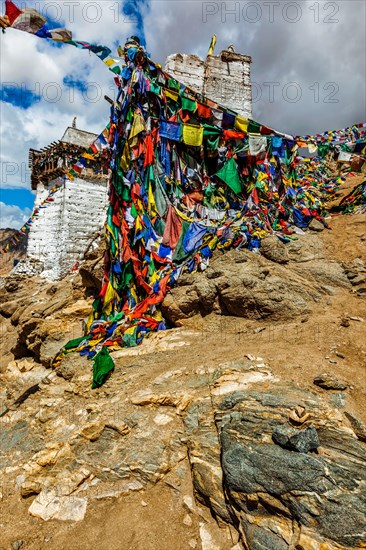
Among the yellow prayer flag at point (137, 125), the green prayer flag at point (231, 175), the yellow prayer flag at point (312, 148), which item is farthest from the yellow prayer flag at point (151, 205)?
the yellow prayer flag at point (312, 148)

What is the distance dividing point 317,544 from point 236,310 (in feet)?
16.0

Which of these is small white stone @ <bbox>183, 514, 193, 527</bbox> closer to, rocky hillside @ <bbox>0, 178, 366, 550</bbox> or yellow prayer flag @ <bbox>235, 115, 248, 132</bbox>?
rocky hillside @ <bbox>0, 178, 366, 550</bbox>

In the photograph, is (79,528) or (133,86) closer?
(79,528)

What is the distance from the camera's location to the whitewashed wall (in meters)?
19.8

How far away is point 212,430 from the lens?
413 centimetres

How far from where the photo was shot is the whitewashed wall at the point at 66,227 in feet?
65.1

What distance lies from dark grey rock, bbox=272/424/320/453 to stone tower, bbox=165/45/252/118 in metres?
17.4

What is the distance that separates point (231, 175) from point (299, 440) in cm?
901

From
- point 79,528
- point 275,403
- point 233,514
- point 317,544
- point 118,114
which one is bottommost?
point 79,528

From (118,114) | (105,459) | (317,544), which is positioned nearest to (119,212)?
(118,114)

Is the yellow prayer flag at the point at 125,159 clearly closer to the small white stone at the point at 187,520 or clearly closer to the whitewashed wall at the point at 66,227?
the small white stone at the point at 187,520

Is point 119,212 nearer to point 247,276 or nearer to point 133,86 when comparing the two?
point 133,86

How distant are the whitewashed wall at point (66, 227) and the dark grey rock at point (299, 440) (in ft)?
60.0

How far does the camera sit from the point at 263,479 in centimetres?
329
